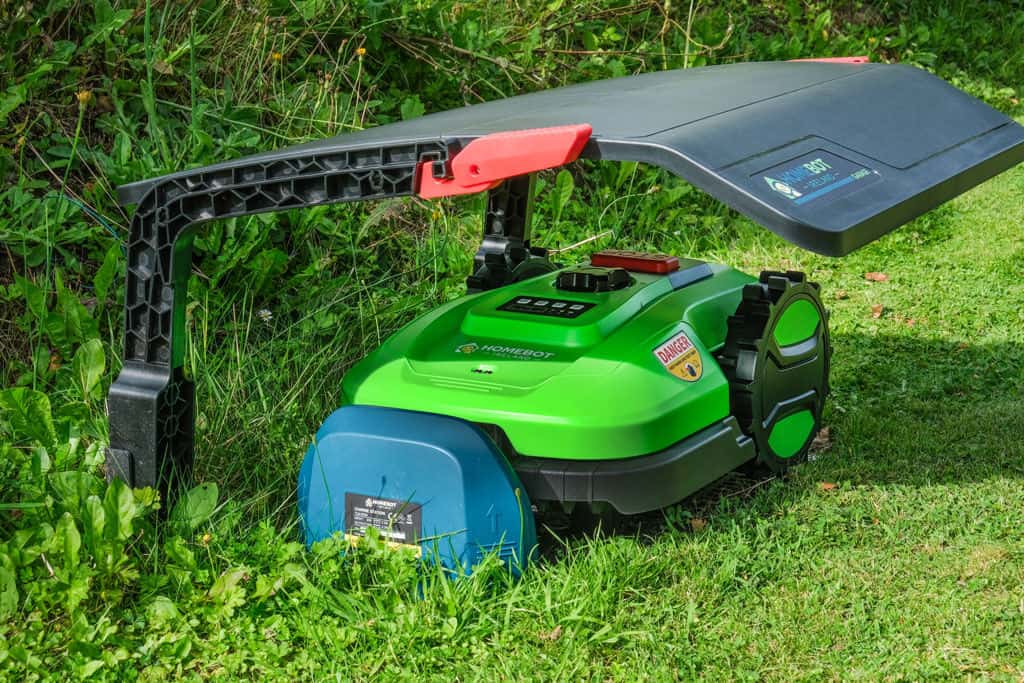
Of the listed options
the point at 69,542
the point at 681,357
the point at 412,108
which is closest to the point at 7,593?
the point at 69,542

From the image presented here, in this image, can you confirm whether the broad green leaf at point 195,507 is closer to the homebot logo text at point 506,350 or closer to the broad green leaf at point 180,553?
the broad green leaf at point 180,553

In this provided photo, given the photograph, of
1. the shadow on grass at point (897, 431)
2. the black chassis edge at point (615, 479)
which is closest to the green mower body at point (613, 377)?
the black chassis edge at point (615, 479)

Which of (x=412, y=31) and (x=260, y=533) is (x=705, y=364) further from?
(x=412, y=31)

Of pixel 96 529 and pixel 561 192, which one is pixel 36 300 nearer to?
pixel 96 529

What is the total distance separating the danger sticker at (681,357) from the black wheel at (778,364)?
Answer: 0.16 m

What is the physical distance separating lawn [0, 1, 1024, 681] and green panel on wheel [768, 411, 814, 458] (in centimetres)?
8

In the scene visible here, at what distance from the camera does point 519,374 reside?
270 cm

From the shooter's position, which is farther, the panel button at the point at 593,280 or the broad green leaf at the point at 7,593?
the panel button at the point at 593,280

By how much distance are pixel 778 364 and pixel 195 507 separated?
143 centimetres

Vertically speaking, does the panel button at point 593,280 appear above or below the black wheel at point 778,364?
above

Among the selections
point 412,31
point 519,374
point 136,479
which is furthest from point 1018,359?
point 136,479

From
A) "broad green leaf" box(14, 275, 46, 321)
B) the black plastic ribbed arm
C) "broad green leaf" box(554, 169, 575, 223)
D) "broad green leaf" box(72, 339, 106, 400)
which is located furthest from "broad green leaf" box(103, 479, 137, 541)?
"broad green leaf" box(554, 169, 575, 223)

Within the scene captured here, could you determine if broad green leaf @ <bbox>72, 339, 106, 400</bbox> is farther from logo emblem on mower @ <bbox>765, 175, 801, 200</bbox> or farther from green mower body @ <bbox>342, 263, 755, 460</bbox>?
logo emblem on mower @ <bbox>765, 175, 801, 200</bbox>

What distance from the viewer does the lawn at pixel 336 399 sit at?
7.67 feet
